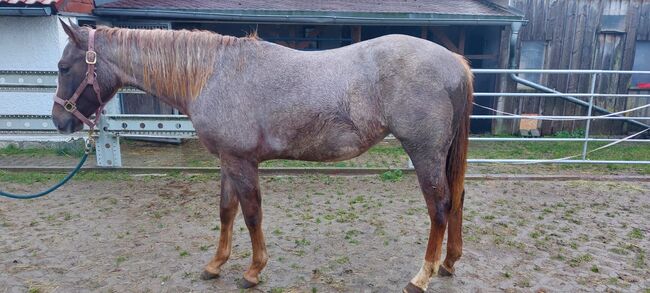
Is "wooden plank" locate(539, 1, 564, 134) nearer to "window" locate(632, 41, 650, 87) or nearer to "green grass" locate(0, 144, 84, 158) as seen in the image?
"window" locate(632, 41, 650, 87)

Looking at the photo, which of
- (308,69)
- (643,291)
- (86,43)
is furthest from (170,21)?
(643,291)

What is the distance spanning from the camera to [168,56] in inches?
97.5

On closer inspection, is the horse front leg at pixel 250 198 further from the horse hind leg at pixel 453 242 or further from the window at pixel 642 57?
the window at pixel 642 57

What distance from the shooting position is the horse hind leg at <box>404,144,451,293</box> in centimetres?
238

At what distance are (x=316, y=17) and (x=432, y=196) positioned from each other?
4919 mm

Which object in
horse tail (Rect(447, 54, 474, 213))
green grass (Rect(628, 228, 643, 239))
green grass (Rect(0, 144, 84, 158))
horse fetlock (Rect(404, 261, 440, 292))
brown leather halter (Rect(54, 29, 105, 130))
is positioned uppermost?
brown leather halter (Rect(54, 29, 105, 130))

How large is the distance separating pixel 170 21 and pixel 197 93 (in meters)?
5.06

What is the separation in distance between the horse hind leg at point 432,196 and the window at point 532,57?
6.68 m

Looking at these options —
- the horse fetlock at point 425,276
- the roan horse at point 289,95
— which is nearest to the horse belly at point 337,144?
the roan horse at point 289,95

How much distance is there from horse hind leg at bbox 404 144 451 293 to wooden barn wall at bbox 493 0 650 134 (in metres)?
6.13

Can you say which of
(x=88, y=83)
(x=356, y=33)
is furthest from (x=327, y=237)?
(x=356, y=33)

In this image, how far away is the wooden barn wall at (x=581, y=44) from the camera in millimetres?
7691

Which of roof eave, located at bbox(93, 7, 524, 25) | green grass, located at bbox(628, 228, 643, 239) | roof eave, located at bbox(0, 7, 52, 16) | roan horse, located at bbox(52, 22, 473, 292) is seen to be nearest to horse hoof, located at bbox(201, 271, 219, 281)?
roan horse, located at bbox(52, 22, 473, 292)

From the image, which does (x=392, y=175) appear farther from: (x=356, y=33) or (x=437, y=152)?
(x=356, y=33)
